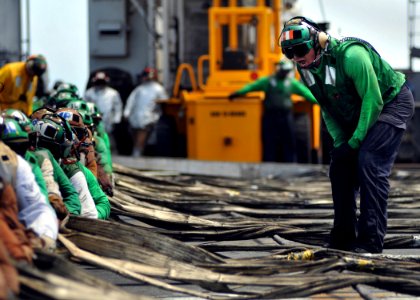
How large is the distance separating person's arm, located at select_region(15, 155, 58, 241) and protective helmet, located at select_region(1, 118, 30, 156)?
349mm

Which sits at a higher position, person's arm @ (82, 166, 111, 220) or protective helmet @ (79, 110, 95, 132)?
protective helmet @ (79, 110, 95, 132)

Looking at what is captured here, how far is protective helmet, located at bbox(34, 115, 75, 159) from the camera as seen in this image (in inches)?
376

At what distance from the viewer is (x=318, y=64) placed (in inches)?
392

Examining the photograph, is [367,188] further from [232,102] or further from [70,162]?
[232,102]

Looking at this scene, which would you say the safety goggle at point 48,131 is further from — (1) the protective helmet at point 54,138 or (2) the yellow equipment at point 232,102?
(2) the yellow equipment at point 232,102

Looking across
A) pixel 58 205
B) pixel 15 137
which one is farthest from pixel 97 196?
pixel 15 137

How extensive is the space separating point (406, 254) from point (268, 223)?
5.28 ft

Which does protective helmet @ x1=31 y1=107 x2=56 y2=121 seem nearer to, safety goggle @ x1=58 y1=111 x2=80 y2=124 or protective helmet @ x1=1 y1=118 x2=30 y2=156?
safety goggle @ x1=58 y1=111 x2=80 y2=124

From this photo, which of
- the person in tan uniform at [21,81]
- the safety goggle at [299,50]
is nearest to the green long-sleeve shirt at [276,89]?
the person in tan uniform at [21,81]

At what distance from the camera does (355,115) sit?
10.1 metres

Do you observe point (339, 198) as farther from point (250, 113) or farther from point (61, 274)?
point (250, 113)

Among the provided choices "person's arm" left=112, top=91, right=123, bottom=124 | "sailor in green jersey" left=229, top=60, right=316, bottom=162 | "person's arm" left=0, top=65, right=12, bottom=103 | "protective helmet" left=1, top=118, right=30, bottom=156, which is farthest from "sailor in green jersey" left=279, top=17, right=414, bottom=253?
"person's arm" left=112, top=91, right=123, bottom=124

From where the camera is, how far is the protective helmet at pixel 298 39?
32.1 ft

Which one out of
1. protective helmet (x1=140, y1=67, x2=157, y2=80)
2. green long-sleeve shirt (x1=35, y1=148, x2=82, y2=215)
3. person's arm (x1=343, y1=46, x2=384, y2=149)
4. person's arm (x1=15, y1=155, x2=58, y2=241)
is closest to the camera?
person's arm (x1=15, y1=155, x2=58, y2=241)
